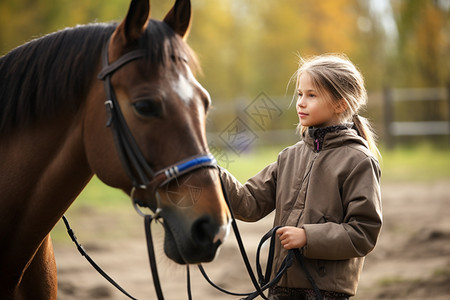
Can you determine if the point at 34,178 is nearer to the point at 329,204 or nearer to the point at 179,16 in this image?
the point at 179,16

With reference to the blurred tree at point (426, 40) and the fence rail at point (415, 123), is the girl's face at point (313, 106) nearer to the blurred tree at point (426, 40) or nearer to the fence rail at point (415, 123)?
the fence rail at point (415, 123)

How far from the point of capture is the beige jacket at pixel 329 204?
6.68 feet

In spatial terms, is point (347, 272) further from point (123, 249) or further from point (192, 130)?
point (123, 249)

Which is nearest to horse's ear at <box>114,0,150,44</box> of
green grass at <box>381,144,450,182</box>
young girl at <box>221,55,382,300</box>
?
young girl at <box>221,55,382,300</box>

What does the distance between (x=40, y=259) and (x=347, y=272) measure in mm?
1329

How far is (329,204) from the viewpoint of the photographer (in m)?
2.12

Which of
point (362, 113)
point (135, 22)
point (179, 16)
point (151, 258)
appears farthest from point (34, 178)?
point (362, 113)

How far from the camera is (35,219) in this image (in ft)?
6.53

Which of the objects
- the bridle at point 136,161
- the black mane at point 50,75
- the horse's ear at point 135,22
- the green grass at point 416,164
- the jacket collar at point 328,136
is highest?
the horse's ear at point 135,22

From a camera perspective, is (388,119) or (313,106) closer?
(313,106)

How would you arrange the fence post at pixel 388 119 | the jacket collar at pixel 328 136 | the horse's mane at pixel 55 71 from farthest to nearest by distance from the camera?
the fence post at pixel 388 119 < the jacket collar at pixel 328 136 < the horse's mane at pixel 55 71

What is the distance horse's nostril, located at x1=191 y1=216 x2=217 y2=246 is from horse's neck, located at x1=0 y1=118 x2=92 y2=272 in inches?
22.8

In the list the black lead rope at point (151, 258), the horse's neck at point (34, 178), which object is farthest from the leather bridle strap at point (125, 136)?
the horse's neck at point (34, 178)

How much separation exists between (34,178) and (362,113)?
13988 millimetres
